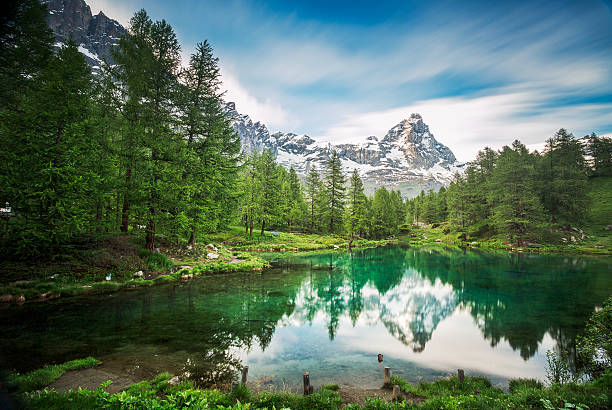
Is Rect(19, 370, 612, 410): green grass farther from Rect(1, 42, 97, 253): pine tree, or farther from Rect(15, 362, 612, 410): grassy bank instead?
Rect(1, 42, 97, 253): pine tree

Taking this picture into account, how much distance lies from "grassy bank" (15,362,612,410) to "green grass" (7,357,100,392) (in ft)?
4.13

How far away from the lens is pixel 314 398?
7723 mm

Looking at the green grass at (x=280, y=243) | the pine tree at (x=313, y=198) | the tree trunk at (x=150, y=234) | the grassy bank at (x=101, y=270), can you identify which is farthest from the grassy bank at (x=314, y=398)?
the pine tree at (x=313, y=198)

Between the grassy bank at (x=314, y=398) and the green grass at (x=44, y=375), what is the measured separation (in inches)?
49.5

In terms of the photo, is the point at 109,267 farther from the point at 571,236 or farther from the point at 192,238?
the point at 571,236

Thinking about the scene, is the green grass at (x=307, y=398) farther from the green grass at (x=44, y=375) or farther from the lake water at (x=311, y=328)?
the lake water at (x=311, y=328)

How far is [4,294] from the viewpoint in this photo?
14133 mm

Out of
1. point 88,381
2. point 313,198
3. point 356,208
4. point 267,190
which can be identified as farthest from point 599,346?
point 313,198

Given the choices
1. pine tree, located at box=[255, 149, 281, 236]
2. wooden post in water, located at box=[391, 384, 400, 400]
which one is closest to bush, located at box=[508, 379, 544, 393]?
wooden post in water, located at box=[391, 384, 400, 400]

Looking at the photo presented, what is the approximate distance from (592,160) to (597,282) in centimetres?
7884

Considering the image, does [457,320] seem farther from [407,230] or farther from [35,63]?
[407,230]

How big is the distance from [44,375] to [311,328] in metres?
11.4

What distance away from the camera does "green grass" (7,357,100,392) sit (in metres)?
7.22

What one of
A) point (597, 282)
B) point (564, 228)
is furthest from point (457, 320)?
point (564, 228)
